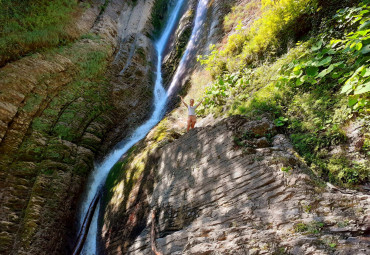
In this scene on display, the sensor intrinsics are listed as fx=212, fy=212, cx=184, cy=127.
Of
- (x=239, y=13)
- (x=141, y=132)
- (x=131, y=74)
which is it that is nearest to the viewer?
(x=239, y=13)

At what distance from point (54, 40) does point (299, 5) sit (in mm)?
10318

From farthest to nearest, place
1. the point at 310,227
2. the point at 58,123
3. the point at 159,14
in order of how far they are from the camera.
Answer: the point at 159,14, the point at 58,123, the point at 310,227

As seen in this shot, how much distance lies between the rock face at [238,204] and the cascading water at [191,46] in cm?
768

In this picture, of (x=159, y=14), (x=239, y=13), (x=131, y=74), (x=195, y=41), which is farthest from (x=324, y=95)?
(x=159, y=14)

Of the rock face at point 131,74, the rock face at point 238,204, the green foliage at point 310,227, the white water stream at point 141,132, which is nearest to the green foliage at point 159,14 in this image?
the white water stream at point 141,132

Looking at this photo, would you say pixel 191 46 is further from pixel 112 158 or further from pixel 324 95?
pixel 324 95

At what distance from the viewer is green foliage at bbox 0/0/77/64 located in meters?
8.30

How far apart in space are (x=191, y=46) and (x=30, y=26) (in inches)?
333

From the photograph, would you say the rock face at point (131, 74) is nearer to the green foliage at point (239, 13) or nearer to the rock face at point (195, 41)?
the rock face at point (195, 41)

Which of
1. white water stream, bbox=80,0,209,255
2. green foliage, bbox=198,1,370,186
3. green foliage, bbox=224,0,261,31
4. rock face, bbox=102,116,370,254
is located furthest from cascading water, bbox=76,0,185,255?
green foliage, bbox=198,1,370,186

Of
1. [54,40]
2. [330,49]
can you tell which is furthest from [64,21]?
[330,49]

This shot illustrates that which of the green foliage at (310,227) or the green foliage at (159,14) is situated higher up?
the green foliage at (159,14)

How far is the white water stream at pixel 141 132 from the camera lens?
704 cm

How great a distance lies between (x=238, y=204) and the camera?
336cm
